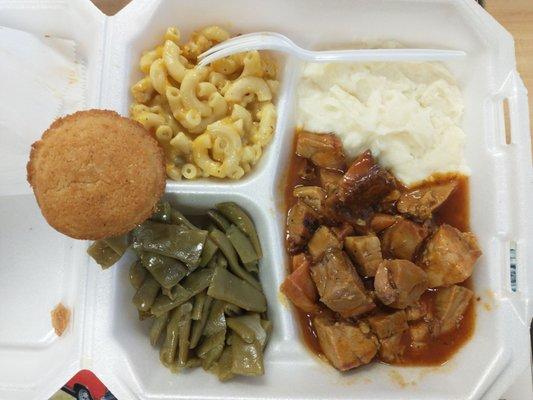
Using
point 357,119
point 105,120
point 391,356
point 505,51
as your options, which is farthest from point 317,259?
point 505,51

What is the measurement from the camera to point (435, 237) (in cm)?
203

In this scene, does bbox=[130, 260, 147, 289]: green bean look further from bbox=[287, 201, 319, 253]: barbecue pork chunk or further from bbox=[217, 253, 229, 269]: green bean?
bbox=[287, 201, 319, 253]: barbecue pork chunk

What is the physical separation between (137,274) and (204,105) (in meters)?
0.76

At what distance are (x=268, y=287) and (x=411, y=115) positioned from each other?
38.9 inches

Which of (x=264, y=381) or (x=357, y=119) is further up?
(x=357, y=119)

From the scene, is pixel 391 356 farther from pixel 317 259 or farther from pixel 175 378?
pixel 175 378

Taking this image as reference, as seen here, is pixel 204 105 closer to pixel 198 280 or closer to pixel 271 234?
pixel 271 234

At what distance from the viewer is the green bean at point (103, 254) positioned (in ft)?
5.94

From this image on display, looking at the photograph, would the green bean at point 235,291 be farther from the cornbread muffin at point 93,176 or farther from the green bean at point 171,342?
the cornbread muffin at point 93,176

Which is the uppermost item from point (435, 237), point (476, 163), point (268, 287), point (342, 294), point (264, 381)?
point (476, 163)

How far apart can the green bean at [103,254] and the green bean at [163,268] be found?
0.12m

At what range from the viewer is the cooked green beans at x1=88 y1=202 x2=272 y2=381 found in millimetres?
1884

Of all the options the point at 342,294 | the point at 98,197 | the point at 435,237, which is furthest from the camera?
the point at 435,237

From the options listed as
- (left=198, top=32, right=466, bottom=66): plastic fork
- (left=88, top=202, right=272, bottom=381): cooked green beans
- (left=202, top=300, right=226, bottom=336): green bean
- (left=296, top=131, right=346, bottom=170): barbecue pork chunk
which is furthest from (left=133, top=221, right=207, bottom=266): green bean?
(left=198, top=32, right=466, bottom=66): plastic fork
